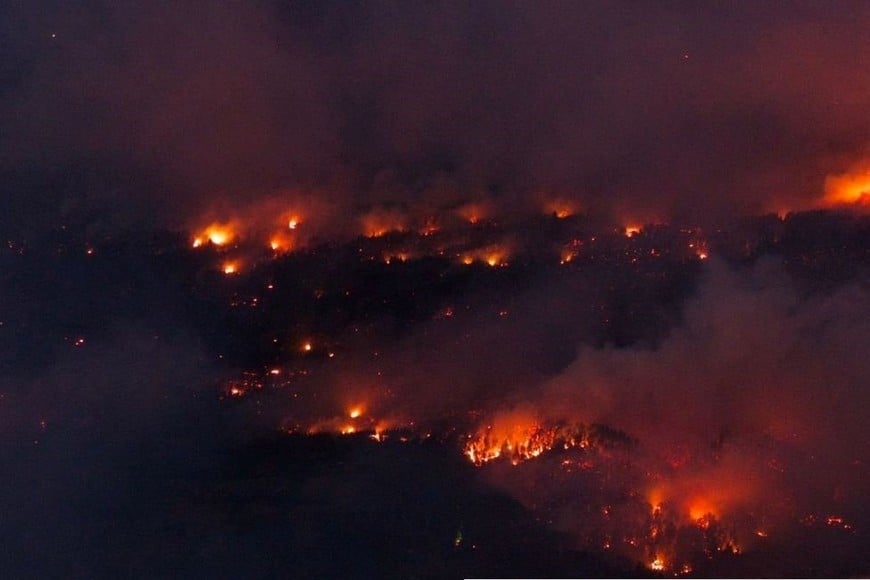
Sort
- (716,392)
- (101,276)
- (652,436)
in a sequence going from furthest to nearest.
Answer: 1. (101,276)
2. (716,392)
3. (652,436)

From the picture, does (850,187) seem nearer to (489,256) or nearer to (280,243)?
(489,256)

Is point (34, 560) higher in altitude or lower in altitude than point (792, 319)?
lower

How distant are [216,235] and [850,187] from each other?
1478 centimetres

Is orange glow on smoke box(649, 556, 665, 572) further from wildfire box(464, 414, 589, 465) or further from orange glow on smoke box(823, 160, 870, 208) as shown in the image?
orange glow on smoke box(823, 160, 870, 208)

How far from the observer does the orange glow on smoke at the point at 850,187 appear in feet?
63.9

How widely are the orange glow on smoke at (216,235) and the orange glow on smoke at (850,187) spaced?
13.8 m

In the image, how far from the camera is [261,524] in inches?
470

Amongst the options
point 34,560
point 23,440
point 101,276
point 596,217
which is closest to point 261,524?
point 34,560

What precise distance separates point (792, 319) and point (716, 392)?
244cm

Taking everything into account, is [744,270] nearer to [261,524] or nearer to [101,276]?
[261,524]

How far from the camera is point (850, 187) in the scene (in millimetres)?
19875

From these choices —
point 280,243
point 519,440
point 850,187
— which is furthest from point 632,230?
point 280,243

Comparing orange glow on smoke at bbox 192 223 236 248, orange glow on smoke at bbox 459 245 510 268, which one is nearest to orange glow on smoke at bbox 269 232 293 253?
orange glow on smoke at bbox 192 223 236 248

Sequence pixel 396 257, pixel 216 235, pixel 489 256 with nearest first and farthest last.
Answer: pixel 489 256, pixel 396 257, pixel 216 235
